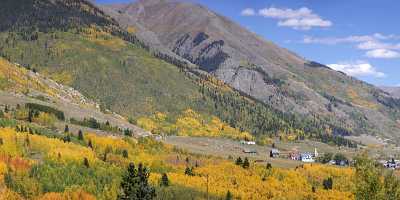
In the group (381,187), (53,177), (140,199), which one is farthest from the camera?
(53,177)

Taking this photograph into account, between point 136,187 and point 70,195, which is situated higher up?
point 136,187

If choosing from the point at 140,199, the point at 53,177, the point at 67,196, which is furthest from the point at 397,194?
the point at 53,177

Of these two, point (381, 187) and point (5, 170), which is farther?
point (5, 170)

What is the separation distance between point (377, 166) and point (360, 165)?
3417 millimetres

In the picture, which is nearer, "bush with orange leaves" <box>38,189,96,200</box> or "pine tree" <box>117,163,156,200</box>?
"pine tree" <box>117,163,156,200</box>

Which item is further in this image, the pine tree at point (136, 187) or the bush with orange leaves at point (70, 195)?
the bush with orange leaves at point (70, 195)

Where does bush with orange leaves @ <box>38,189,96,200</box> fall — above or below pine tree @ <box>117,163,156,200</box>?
below

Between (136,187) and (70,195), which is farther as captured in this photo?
(70,195)

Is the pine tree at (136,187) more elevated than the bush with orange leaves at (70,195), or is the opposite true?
the pine tree at (136,187)

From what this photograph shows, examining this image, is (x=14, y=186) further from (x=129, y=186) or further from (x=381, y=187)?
(x=381, y=187)

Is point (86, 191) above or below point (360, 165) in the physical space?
below

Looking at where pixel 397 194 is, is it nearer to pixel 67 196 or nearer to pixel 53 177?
pixel 67 196

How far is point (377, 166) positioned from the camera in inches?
3226

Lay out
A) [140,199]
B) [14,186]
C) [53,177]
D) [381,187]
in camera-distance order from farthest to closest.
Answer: [53,177]
[14,186]
[140,199]
[381,187]
